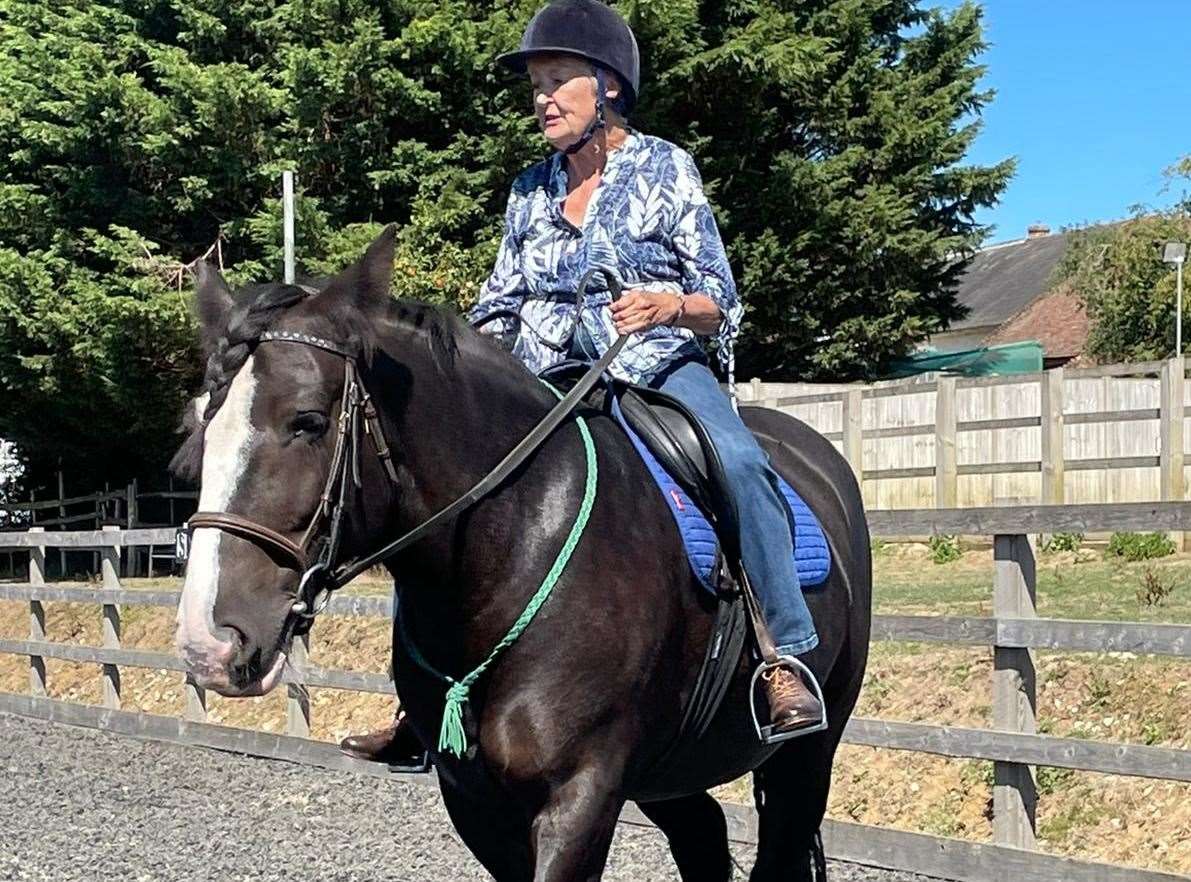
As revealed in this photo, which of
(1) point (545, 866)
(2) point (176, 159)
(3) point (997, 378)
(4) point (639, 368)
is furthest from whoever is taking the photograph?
(2) point (176, 159)

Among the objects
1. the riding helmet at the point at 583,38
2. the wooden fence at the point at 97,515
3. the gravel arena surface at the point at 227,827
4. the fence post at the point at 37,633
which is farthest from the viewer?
the wooden fence at the point at 97,515

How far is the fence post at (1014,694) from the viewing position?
620cm

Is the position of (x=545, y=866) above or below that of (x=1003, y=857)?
above

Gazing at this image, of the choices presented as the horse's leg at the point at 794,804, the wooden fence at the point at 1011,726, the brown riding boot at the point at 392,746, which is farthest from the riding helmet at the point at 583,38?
the wooden fence at the point at 1011,726

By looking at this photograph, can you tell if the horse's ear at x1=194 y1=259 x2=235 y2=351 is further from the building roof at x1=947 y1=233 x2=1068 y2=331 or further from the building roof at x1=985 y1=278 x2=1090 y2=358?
the building roof at x1=947 y1=233 x2=1068 y2=331

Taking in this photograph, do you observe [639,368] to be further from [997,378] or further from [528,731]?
[997,378]

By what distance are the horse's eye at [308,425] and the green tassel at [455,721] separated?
0.64 metres

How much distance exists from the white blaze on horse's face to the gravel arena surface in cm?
426

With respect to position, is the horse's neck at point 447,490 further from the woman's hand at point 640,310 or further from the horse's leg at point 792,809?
the horse's leg at point 792,809

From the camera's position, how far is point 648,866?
669cm

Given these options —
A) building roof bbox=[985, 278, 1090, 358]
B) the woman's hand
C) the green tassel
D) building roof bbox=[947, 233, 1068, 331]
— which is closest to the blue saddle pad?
the woman's hand

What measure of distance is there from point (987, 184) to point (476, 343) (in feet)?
74.2

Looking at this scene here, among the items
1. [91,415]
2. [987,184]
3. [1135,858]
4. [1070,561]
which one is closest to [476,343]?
[1135,858]

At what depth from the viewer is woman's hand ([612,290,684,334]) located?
340 centimetres
